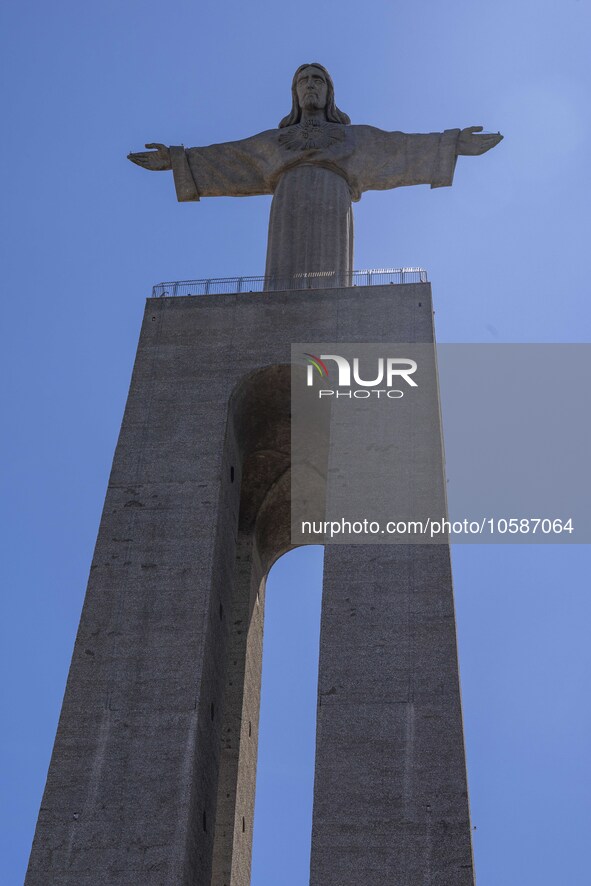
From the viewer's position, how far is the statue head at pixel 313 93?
28281mm

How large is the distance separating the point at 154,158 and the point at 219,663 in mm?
13930

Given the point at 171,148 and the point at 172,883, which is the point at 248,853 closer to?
the point at 172,883

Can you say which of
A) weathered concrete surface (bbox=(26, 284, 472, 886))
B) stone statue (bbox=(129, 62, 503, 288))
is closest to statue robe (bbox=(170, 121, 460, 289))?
stone statue (bbox=(129, 62, 503, 288))

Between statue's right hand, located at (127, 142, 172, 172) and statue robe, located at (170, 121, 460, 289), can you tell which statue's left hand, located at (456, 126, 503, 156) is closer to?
statue robe, located at (170, 121, 460, 289)

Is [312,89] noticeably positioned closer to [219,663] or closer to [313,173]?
[313,173]

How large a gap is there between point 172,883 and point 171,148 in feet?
59.2

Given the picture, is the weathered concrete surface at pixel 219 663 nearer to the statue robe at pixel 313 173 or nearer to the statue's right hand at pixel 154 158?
the statue robe at pixel 313 173

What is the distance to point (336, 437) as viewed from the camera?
20734 mm

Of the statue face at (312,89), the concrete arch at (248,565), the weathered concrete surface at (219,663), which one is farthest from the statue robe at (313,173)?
the concrete arch at (248,565)

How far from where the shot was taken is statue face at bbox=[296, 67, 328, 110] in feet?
92.4

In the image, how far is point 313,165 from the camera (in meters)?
27.1

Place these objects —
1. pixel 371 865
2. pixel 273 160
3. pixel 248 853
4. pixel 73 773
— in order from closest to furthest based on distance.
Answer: pixel 371 865 < pixel 73 773 < pixel 248 853 < pixel 273 160

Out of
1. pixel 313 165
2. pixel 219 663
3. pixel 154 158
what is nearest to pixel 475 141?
pixel 313 165

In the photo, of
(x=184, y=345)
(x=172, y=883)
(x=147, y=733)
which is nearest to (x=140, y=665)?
(x=147, y=733)
